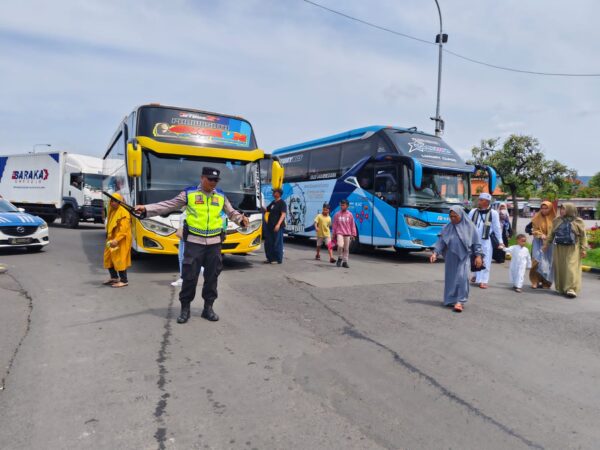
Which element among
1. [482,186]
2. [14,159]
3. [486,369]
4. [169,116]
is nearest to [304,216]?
[482,186]

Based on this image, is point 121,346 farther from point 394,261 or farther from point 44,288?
point 394,261

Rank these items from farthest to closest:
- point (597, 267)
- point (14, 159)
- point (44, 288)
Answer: point (14, 159) < point (597, 267) < point (44, 288)

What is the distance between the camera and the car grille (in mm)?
10953

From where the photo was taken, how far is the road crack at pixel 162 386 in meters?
2.84

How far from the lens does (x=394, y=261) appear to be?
12.1 m

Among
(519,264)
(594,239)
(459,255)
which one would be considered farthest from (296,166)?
(459,255)

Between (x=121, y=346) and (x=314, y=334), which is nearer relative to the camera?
(x=121, y=346)

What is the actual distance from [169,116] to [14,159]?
749 inches

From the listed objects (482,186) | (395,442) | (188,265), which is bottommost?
(395,442)

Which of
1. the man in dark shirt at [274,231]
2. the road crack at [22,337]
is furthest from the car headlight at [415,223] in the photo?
the road crack at [22,337]

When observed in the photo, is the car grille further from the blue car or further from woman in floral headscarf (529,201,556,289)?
woman in floral headscarf (529,201,556,289)

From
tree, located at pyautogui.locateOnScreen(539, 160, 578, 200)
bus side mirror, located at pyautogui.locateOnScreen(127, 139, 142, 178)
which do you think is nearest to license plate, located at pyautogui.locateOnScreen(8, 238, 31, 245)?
bus side mirror, located at pyautogui.locateOnScreen(127, 139, 142, 178)

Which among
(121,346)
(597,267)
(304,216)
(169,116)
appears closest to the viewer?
(121,346)

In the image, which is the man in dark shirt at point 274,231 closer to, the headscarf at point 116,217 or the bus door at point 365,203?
the bus door at point 365,203
